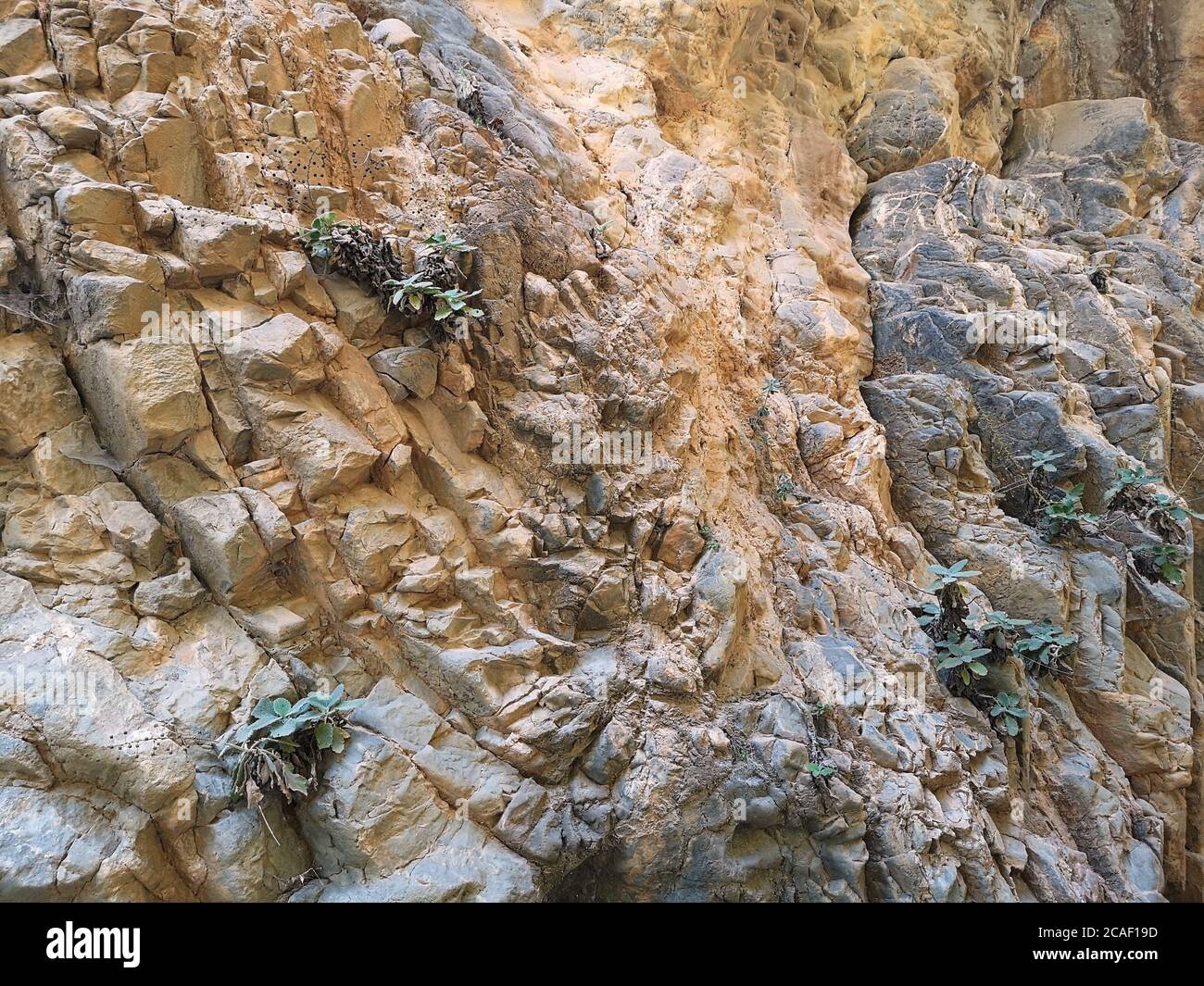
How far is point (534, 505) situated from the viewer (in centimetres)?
646

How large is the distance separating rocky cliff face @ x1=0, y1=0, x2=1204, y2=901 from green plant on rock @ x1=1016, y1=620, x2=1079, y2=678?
65mm

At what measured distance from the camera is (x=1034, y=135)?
15.9 m

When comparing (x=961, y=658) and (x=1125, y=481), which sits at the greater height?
(x=1125, y=481)

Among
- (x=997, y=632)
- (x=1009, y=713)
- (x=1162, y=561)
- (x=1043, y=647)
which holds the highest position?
(x=1162, y=561)

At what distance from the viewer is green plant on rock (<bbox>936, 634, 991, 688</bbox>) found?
7.64 meters

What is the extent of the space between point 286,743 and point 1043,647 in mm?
8475

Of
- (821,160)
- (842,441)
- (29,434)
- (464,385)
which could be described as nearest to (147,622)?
(29,434)

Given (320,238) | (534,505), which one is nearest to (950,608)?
(534,505)

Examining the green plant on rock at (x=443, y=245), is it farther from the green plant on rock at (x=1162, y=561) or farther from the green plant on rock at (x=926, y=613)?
the green plant on rock at (x=1162, y=561)

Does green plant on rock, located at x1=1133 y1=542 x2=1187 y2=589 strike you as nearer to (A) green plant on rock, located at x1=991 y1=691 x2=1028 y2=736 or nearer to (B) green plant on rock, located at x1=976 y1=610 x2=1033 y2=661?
(B) green plant on rock, located at x1=976 y1=610 x2=1033 y2=661

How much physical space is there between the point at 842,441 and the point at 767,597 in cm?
313

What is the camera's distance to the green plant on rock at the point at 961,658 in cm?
764

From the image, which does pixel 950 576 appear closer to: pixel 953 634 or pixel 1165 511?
pixel 953 634

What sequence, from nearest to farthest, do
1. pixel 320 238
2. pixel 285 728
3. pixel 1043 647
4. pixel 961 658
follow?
pixel 285 728 < pixel 320 238 < pixel 961 658 < pixel 1043 647
